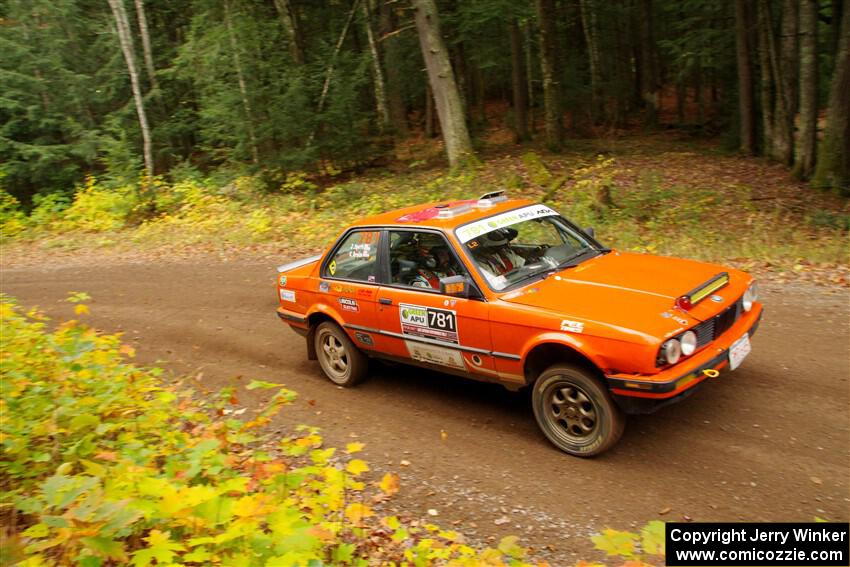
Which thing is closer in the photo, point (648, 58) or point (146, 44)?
point (146, 44)

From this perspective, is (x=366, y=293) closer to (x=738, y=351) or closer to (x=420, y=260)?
(x=420, y=260)

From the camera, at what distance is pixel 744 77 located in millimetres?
17078

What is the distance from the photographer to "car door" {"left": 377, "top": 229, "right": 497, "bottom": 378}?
17.3 ft

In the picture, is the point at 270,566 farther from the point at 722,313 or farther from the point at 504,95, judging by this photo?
the point at 504,95

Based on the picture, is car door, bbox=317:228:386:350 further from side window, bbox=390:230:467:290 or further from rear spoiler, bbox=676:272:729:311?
rear spoiler, bbox=676:272:729:311

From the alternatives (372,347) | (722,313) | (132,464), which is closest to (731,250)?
(722,313)

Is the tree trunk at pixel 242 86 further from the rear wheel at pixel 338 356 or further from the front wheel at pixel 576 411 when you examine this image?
the front wheel at pixel 576 411

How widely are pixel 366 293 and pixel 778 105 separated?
523 inches

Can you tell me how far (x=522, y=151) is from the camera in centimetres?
1841

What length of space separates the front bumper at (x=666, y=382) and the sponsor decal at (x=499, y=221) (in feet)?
6.17

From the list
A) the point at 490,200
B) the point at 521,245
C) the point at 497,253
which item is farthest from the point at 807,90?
the point at 497,253

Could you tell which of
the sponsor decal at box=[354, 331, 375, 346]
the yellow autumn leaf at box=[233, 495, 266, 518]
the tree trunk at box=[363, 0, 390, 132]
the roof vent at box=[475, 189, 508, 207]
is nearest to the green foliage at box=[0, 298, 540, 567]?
the yellow autumn leaf at box=[233, 495, 266, 518]

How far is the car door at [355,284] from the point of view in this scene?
617 centimetres

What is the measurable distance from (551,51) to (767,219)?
8.54 metres
